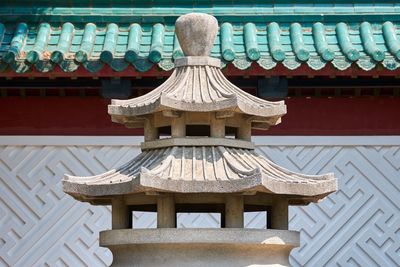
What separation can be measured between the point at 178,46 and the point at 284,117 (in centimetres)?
117

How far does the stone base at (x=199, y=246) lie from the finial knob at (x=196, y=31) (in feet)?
4.10

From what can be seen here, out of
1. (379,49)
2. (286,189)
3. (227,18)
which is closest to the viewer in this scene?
(286,189)

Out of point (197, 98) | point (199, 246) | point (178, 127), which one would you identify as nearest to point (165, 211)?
point (199, 246)

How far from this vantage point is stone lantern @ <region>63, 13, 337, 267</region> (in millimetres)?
6438

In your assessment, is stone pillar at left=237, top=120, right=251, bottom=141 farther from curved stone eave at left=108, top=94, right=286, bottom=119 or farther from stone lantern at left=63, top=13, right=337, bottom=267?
curved stone eave at left=108, top=94, right=286, bottom=119

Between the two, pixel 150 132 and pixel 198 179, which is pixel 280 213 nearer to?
pixel 198 179

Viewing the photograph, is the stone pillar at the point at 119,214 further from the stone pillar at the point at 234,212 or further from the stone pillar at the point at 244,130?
the stone pillar at the point at 244,130

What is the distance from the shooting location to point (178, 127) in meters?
6.79

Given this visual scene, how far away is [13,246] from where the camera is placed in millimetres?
10016

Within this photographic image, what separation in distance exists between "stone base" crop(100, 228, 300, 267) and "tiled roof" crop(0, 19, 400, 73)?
3030mm

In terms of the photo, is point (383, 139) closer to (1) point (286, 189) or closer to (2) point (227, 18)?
(2) point (227, 18)

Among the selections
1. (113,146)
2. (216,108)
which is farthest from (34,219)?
(216,108)

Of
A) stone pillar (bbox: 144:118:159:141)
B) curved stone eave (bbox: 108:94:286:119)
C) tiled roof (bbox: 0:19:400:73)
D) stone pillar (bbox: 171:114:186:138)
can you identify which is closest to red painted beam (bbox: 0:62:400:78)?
tiled roof (bbox: 0:19:400:73)

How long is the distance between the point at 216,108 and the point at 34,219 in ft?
12.5
